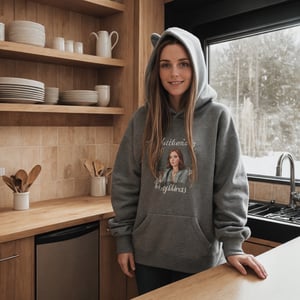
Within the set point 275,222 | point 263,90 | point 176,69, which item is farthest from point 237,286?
point 263,90

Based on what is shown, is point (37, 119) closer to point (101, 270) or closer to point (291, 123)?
point (101, 270)

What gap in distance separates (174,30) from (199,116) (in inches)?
14.6

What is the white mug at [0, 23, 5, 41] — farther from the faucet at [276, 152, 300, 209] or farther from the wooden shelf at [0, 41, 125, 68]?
the faucet at [276, 152, 300, 209]

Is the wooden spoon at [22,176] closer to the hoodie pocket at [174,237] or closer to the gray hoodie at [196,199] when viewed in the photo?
the gray hoodie at [196,199]

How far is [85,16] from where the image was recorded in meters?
2.98

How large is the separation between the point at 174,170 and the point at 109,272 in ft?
3.71

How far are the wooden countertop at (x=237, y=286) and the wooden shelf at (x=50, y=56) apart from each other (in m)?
1.74

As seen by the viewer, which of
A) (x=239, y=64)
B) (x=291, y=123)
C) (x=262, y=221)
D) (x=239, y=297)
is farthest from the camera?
(x=239, y=64)

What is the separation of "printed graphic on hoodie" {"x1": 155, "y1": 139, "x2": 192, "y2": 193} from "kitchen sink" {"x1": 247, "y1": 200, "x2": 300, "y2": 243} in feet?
2.76

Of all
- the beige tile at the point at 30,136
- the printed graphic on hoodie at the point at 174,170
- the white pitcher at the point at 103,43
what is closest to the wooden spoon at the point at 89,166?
the beige tile at the point at 30,136

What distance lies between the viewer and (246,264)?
1.29 m

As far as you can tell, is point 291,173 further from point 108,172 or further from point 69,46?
point 69,46

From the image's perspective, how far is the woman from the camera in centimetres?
153

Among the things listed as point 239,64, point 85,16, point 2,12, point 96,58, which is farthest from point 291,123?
point 2,12
